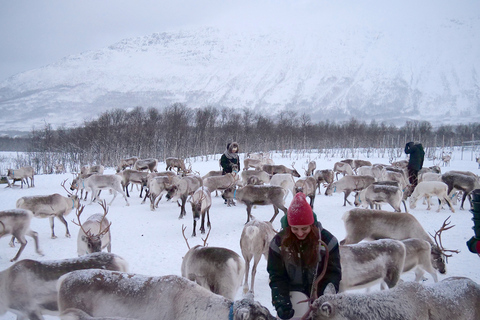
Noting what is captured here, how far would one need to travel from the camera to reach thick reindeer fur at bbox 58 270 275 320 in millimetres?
2617

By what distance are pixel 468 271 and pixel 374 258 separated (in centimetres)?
270

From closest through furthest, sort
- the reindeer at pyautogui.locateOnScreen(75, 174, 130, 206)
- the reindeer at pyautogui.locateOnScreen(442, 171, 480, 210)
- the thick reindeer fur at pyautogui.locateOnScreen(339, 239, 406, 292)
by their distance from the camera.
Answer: the thick reindeer fur at pyautogui.locateOnScreen(339, 239, 406, 292) → the reindeer at pyautogui.locateOnScreen(442, 171, 480, 210) → the reindeer at pyautogui.locateOnScreen(75, 174, 130, 206)

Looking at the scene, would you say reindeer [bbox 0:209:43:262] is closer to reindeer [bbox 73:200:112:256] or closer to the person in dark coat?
reindeer [bbox 73:200:112:256]

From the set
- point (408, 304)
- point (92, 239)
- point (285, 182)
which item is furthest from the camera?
point (285, 182)

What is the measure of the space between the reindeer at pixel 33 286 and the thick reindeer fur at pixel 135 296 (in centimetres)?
66

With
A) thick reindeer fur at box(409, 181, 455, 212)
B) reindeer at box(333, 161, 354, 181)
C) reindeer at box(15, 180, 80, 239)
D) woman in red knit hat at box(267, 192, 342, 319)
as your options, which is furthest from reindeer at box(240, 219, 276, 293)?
reindeer at box(333, 161, 354, 181)

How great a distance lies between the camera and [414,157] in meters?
11.4

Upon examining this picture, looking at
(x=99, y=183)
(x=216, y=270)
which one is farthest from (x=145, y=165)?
(x=216, y=270)

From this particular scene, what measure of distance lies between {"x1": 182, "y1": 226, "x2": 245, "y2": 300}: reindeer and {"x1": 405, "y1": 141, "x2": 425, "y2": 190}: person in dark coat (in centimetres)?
1023

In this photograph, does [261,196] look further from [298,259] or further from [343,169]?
[343,169]

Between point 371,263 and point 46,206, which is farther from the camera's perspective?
point 46,206

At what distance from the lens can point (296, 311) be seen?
258 centimetres

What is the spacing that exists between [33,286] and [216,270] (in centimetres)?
231

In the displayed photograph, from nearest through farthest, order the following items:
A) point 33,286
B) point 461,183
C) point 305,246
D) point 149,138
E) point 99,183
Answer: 1. point 305,246
2. point 33,286
3. point 461,183
4. point 99,183
5. point 149,138
